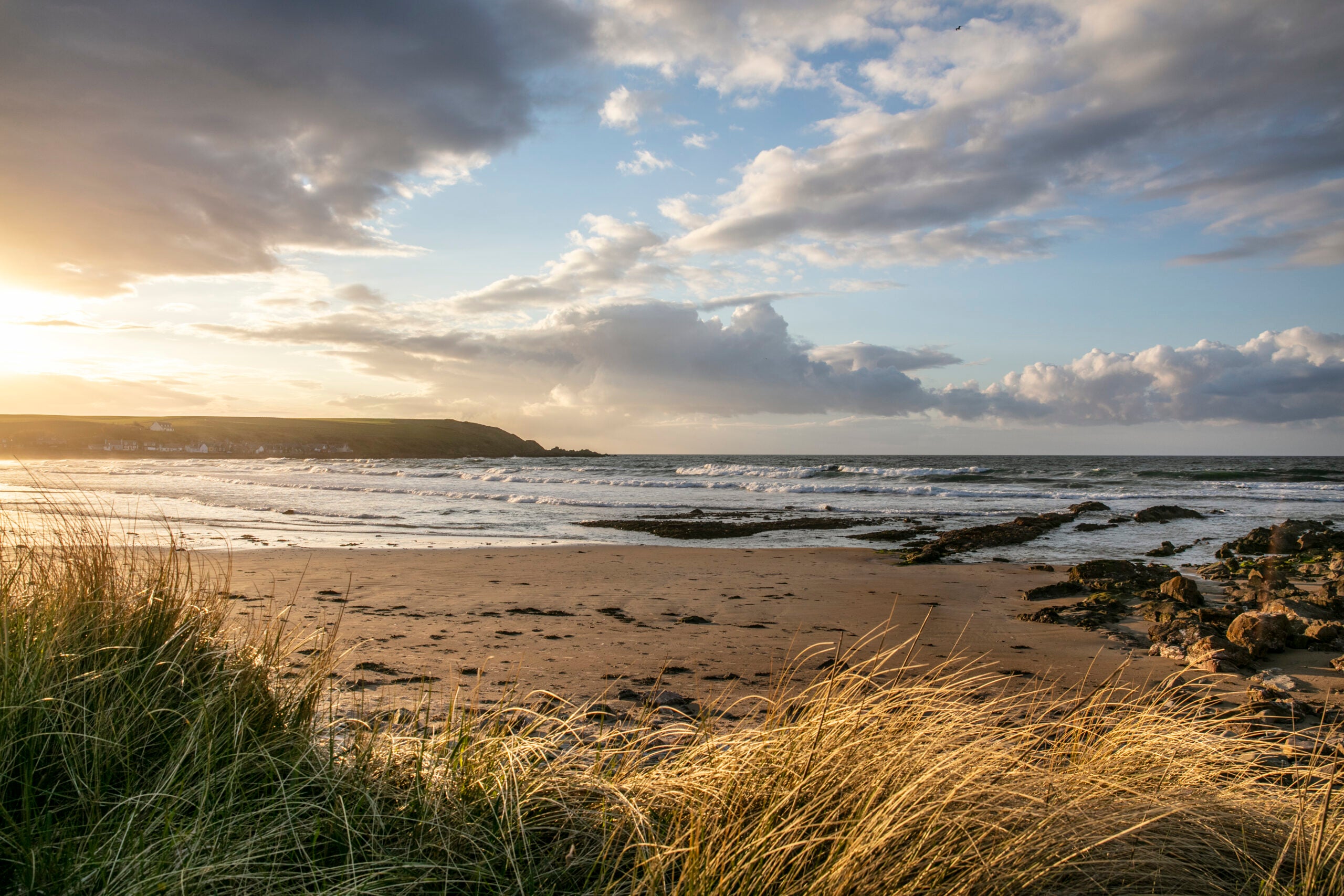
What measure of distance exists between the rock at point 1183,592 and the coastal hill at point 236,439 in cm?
7833

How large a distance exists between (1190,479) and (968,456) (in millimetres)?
80863

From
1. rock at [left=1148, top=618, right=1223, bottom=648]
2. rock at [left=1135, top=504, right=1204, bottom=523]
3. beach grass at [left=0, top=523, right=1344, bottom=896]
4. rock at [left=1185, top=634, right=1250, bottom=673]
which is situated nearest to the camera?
beach grass at [left=0, top=523, right=1344, bottom=896]

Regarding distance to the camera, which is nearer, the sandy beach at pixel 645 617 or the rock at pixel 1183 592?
the sandy beach at pixel 645 617

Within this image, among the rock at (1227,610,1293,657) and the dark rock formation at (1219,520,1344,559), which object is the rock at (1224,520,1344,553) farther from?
the rock at (1227,610,1293,657)

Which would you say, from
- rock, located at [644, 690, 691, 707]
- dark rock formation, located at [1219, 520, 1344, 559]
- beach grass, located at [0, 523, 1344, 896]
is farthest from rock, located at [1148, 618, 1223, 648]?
dark rock formation, located at [1219, 520, 1344, 559]

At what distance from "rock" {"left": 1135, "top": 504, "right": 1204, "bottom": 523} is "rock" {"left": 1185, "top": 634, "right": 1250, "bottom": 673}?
16066mm

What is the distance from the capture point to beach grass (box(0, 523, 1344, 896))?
79.0 inches

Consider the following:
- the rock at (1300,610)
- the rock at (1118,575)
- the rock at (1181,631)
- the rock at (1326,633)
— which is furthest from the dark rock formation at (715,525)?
the rock at (1326,633)

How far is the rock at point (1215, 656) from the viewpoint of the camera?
603 centimetres

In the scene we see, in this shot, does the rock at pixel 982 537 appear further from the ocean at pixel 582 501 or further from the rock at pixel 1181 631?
the rock at pixel 1181 631

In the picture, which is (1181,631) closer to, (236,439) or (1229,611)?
(1229,611)

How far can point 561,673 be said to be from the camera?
579 cm

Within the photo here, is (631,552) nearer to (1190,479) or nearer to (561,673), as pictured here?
(561,673)

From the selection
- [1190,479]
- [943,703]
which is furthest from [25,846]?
[1190,479]
